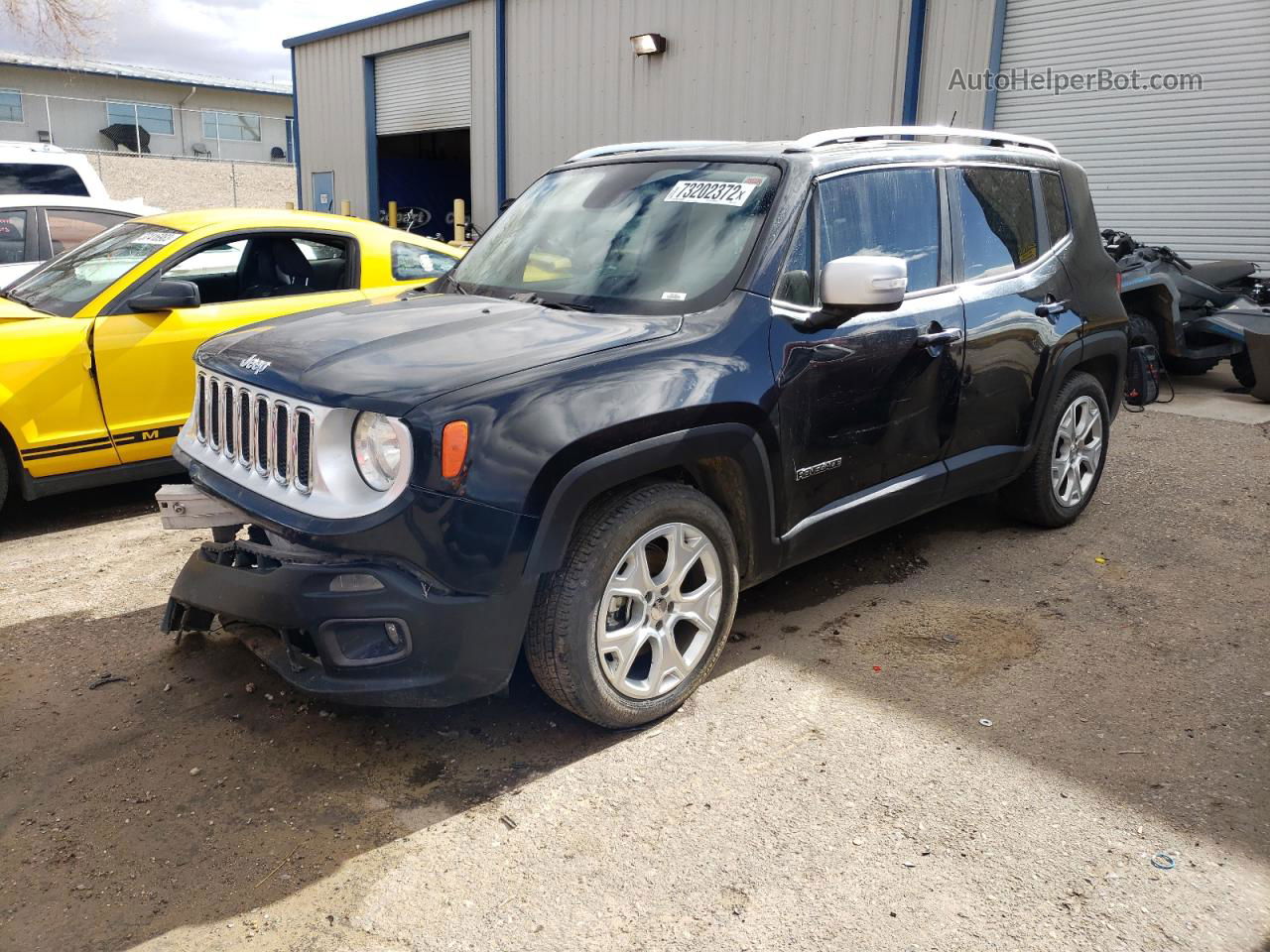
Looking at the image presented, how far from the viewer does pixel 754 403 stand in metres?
3.31

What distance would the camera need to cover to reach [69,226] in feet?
24.5

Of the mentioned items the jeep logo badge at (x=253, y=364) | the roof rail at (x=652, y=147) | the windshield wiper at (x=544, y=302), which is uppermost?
the roof rail at (x=652, y=147)

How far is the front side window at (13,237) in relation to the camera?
Result: 7340mm

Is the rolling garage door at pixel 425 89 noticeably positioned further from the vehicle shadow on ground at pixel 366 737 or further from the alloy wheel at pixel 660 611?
the alloy wheel at pixel 660 611

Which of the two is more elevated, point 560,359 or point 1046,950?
point 560,359

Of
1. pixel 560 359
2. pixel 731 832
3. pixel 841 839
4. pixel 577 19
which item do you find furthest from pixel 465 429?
pixel 577 19

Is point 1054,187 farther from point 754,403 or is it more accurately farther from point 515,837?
point 515,837

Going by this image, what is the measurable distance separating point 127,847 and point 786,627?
244 cm

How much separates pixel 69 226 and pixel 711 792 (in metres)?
6.85

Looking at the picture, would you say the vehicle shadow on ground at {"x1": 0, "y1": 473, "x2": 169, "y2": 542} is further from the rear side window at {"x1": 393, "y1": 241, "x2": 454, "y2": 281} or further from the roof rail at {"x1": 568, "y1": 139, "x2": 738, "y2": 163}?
the roof rail at {"x1": 568, "y1": 139, "x2": 738, "y2": 163}

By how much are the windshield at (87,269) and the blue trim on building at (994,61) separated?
8577 millimetres

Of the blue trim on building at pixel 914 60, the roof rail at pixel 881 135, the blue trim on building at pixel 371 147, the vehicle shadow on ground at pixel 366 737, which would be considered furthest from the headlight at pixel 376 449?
the blue trim on building at pixel 371 147

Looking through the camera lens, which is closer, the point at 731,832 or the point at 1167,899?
the point at 1167,899

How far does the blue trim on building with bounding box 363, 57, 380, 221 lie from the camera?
20000 millimetres
